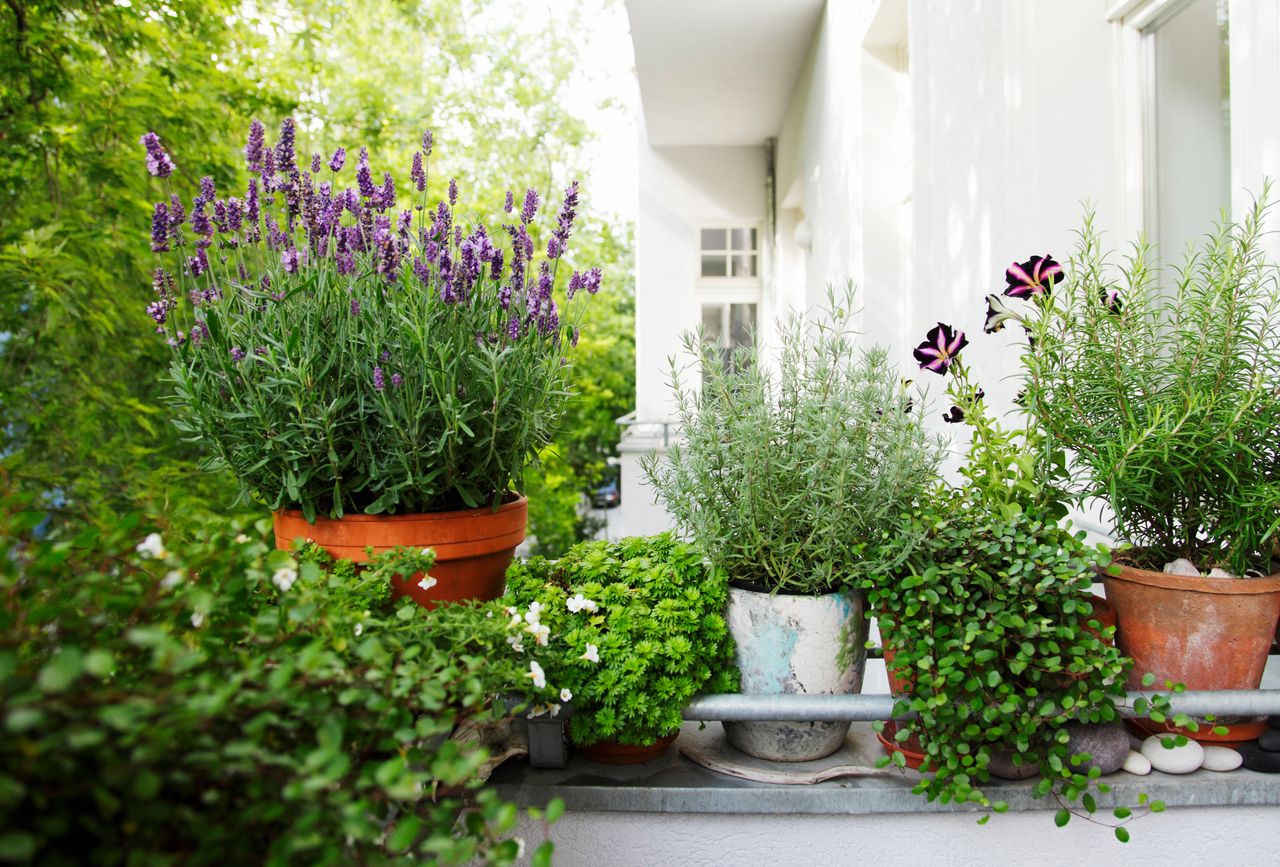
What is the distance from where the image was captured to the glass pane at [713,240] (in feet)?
27.6

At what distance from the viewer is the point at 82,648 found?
82cm

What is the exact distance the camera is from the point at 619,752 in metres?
1.34

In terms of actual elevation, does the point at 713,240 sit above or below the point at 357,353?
above

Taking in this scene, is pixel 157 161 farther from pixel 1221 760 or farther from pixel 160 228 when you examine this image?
pixel 1221 760

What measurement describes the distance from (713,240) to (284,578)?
7.79m

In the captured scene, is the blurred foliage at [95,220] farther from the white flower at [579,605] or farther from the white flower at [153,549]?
the white flower at [153,549]

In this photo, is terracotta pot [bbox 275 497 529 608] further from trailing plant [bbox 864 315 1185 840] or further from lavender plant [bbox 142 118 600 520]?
trailing plant [bbox 864 315 1185 840]

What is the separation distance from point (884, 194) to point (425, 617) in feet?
11.5

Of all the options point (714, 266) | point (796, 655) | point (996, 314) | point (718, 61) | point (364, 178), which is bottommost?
point (796, 655)

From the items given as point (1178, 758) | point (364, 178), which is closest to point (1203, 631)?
point (1178, 758)

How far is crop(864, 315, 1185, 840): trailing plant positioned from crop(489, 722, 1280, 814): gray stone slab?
0.04m

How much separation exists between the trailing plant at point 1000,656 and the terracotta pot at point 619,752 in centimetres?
38

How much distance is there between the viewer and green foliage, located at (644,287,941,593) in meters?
1.34

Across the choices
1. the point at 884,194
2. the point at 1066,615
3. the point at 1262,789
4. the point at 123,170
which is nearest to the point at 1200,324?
the point at 1066,615
